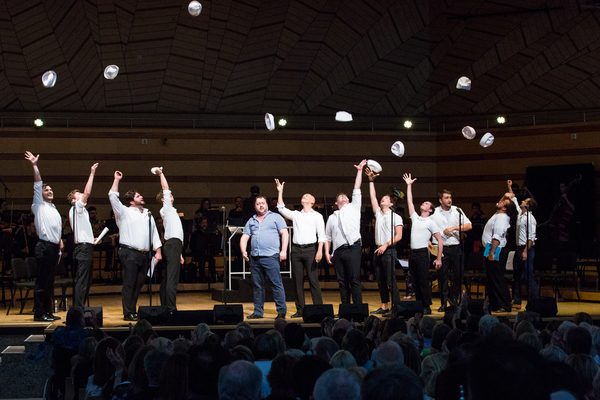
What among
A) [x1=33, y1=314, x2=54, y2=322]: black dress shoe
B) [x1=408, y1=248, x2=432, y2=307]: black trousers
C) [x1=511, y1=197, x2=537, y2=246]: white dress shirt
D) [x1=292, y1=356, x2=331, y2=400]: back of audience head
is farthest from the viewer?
[x1=511, y1=197, x2=537, y2=246]: white dress shirt

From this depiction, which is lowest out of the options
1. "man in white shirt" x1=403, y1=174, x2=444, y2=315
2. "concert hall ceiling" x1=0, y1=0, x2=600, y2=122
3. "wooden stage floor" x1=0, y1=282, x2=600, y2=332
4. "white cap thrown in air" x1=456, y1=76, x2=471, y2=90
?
"wooden stage floor" x1=0, y1=282, x2=600, y2=332

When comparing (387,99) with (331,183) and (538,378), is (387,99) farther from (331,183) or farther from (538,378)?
(538,378)

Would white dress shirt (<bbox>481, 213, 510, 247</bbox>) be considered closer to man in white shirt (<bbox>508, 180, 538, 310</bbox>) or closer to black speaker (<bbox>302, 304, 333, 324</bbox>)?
man in white shirt (<bbox>508, 180, 538, 310</bbox>)

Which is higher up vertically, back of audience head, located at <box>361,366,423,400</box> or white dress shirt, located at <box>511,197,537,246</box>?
white dress shirt, located at <box>511,197,537,246</box>

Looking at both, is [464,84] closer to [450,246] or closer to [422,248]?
[450,246]

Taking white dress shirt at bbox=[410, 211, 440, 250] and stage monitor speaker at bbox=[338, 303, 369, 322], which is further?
white dress shirt at bbox=[410, 211, 440, 250]

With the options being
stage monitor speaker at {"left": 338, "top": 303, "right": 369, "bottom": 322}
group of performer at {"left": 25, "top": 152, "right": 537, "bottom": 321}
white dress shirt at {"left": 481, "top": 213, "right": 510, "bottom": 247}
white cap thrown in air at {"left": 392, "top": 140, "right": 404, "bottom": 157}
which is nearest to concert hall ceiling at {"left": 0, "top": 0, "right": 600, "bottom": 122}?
white cap thrown in air at {"left": 392, "top": 140, "right": 404, "bottom": 157}

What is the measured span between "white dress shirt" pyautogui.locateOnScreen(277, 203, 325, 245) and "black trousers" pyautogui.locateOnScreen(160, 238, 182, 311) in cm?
134

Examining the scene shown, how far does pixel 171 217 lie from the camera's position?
311 inches

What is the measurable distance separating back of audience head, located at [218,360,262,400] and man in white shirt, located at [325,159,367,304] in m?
5.23

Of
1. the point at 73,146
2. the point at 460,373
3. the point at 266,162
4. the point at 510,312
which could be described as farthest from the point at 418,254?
the point at 73,146

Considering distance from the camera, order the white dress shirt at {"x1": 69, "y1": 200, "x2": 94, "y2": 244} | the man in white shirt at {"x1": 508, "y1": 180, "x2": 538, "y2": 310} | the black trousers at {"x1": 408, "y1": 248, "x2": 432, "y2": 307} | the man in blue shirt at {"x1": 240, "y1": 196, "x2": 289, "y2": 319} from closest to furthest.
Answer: the white dress shirt at {"x1": 69, "y1": 200, "x2": 94, "y2": 244}, the man in blue shirt at {"x1": 240, "y1": 196, "x2": 289, "y2": 319}, the black trousers at {"x1": 408, "y1": 248, "x2": 432, "y2": 307}, the man in white shirt at {"x1": 508, "y1": 180, "x2": 538, "y2": 310}

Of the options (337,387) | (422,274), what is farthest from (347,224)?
(337,387)

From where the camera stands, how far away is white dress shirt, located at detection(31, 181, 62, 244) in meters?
7.54
